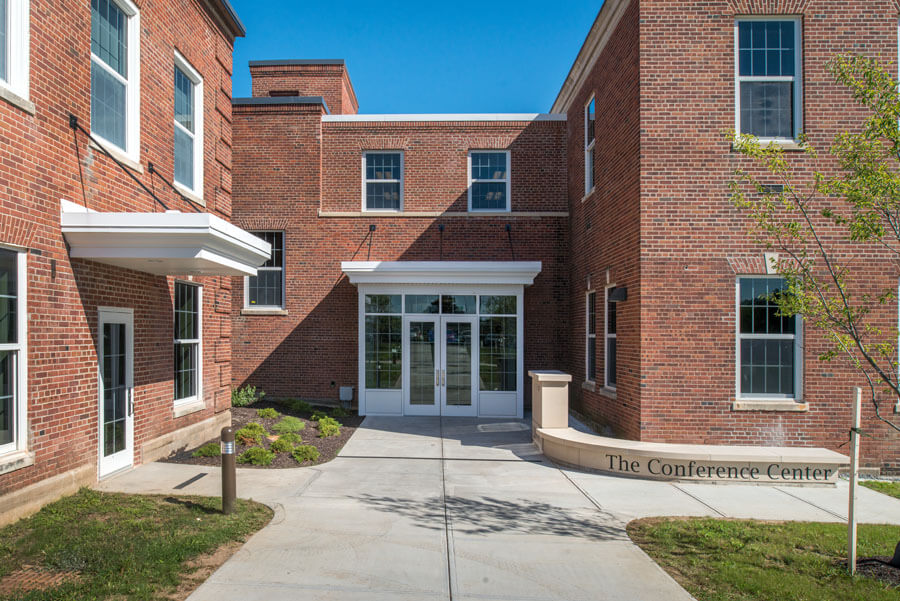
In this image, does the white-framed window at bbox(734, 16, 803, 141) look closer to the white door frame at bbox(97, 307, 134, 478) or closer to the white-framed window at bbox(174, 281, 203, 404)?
the white-framed window at bbox(174, 281, 203, 404)

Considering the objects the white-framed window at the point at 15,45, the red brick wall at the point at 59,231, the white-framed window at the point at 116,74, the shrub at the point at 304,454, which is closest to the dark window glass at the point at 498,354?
the shrub at the point at 304,454

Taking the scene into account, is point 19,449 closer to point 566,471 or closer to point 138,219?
point 138,219

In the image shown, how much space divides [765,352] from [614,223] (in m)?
3.40

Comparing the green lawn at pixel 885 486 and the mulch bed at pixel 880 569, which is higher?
the mulch bed at pixel 880 569

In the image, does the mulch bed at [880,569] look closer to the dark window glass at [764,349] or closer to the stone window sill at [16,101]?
the dark window glass at [764,349]

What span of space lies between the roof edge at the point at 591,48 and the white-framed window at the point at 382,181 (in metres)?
4.54

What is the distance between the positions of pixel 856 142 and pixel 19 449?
8.58m

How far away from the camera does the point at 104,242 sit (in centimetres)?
671

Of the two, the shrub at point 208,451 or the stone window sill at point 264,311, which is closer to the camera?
the shrub at point 208,451

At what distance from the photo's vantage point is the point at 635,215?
31.3 ft

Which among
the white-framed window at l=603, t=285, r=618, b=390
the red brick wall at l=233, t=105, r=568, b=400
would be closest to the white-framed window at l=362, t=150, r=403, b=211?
the red brick wall at l=233, t=105, r=568, b=400

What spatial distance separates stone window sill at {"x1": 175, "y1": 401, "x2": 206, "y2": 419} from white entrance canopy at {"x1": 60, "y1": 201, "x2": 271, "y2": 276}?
3008 mm

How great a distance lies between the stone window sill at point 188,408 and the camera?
30.8ft

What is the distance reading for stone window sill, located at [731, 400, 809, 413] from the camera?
353 inches
